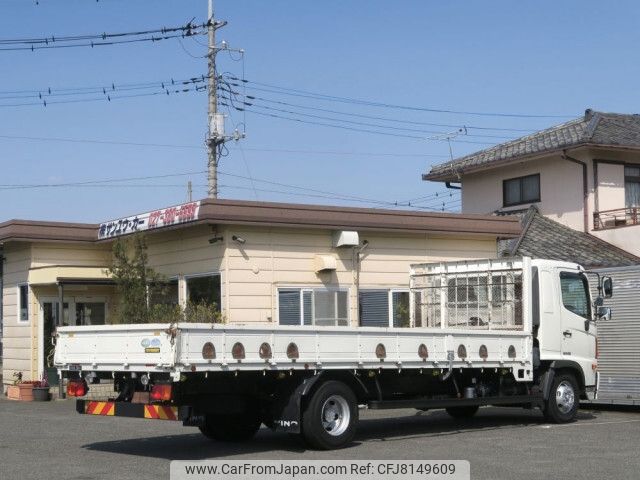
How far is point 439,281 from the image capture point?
18344 mm

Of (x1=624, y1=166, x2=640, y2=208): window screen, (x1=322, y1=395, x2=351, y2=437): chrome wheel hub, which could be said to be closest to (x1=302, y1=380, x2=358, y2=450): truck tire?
(x1=322, y1=395, x2=351, y2=437): chrome wheel hub

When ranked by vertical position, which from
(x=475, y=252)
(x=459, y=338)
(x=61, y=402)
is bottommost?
(x=61, y=402)

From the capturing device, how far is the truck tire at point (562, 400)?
55.2 feet

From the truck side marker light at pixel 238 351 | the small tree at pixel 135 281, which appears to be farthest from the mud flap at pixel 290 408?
the small tree at pixel 135 281

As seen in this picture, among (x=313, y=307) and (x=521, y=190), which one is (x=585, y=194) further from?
(x=313, y=307)

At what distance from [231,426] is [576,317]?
20.5 feet

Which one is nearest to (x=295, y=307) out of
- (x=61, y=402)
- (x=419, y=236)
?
(x=419, y=236)

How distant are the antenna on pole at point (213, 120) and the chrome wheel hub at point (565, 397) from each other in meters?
19.1

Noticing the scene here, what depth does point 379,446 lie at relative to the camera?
1399 cm

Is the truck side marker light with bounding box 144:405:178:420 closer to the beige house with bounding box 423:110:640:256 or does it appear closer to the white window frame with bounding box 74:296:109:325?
the white window frame with bounding box 74:296:109:325

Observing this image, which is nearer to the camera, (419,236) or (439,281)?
(439,281)

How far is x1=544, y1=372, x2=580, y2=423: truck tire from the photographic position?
1681 centimetres

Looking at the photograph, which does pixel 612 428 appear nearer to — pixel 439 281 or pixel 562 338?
pixel 562 338

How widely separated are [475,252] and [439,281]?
6.71m
